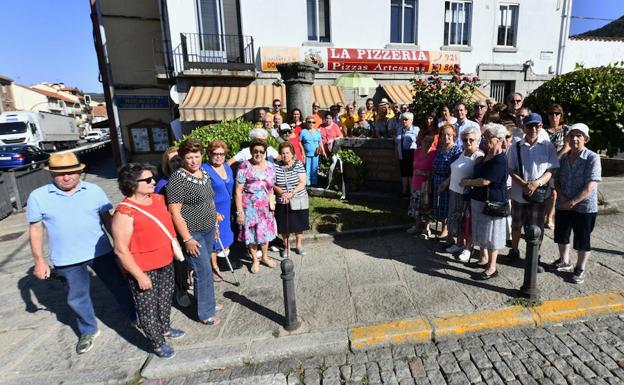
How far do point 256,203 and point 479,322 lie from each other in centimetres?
286

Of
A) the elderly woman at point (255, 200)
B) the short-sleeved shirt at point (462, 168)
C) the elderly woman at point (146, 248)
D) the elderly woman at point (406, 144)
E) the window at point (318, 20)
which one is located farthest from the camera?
the window at point (318, 20)

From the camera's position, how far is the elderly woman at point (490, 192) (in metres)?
3.74

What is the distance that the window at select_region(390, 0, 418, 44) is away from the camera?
13.5m

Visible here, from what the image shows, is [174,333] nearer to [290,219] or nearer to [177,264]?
[177,264]

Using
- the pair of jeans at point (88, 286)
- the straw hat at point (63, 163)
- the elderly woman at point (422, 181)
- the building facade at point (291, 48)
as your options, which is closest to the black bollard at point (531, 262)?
the elderly woman at point (422, 181)

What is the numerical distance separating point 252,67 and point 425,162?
9660mm

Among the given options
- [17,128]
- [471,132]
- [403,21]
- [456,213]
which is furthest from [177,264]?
[17,128]

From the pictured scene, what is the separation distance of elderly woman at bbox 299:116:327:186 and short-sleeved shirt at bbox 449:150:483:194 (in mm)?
3307

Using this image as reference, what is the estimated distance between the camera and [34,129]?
26.8m

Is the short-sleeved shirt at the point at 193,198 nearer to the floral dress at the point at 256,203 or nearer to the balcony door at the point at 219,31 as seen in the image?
the floral dress at the point at 256,203

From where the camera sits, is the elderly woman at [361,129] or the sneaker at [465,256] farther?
the elderly woman at [361,129]

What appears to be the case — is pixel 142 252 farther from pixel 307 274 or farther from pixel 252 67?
pixel 252 67

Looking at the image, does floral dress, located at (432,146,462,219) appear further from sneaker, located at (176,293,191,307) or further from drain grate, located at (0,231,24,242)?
drain grate, located at (0,231,24,242)

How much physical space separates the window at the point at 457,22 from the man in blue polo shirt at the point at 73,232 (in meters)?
14.8
